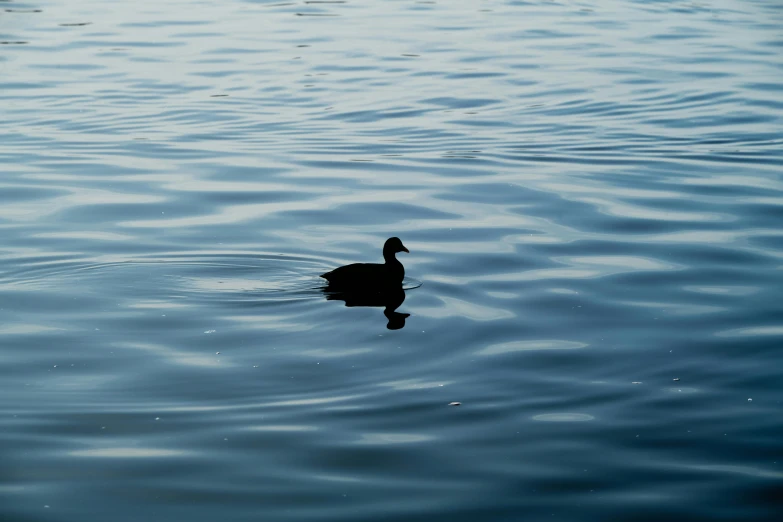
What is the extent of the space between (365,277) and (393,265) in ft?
1.33

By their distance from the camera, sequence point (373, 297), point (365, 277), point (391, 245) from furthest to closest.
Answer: point (391, 245), point (373, 297), point (365, 277)

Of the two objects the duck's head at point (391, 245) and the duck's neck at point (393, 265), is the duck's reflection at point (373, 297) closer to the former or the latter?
the duck's neck at point (393, 265)

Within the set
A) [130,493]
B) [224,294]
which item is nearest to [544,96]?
[224,294]

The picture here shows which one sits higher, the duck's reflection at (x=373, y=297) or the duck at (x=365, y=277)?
the duck at (x=365, y=277)

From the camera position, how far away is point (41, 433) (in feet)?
27.7

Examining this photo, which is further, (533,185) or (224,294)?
(533,185)

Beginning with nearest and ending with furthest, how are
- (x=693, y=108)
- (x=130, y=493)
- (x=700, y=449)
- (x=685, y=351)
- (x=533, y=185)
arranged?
1. (x=130, y=493)
2. (x=700, y=449)
3. (x=685, y=351)
4. (x=533, y=185)
5. (x=693, y=108)

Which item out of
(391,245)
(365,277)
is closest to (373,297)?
(365,277)

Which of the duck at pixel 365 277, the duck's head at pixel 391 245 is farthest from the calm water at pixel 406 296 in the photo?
the duck's head at pixel 391 245

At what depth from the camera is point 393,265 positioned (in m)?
12.1

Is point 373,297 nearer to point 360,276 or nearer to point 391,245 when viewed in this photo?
point 360,276

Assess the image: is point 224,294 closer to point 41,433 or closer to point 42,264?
point 42,264

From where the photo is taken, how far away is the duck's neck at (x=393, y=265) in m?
12.0

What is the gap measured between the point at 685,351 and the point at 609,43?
65.5ft
